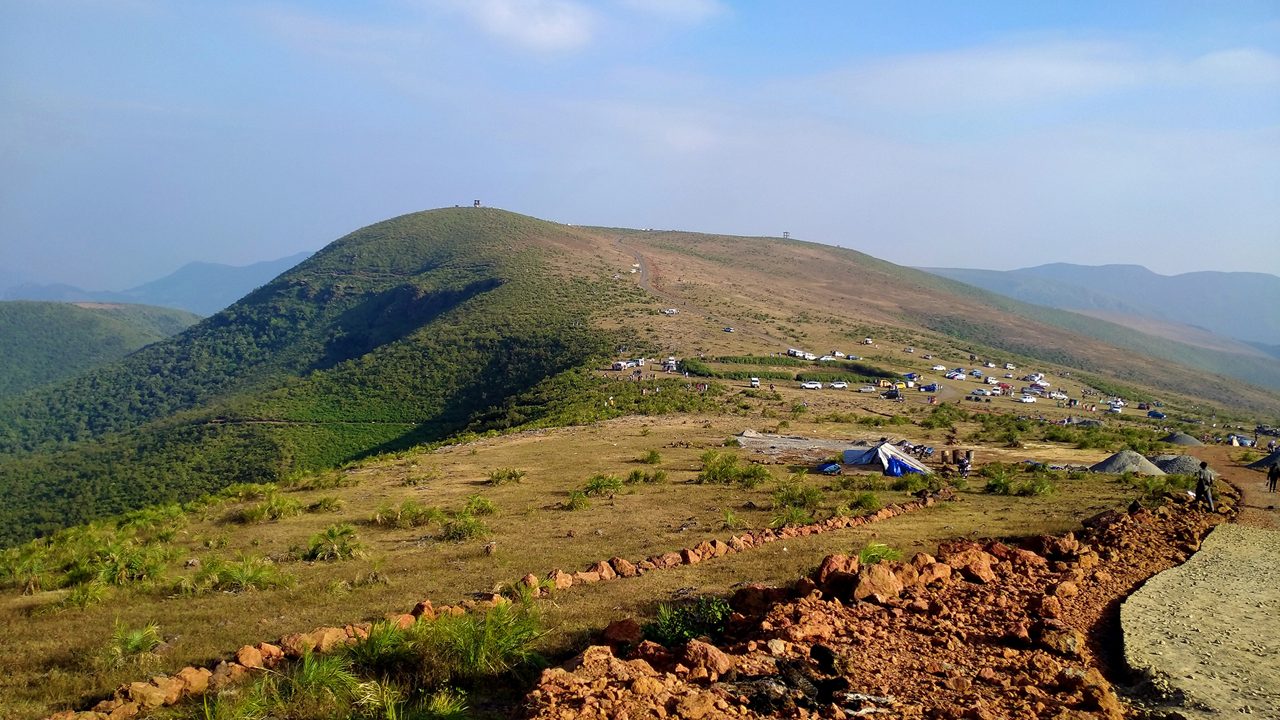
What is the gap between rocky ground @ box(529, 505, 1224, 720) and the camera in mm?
5727

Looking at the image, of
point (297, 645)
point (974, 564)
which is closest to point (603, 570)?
point (297, 645)

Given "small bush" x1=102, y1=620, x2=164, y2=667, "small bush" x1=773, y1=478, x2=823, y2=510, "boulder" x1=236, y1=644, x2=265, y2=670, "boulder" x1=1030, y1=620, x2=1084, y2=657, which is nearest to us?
"boulder" x1=236, y1=644, x2=265, y2=670

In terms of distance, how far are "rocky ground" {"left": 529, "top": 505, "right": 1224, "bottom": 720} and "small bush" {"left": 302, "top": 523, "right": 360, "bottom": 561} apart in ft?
24.5

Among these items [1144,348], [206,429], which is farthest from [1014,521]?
[1144,348]

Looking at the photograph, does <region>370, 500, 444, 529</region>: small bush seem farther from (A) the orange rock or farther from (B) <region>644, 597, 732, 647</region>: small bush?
(B) <region>644, 597, 732, 647</region>: small bush

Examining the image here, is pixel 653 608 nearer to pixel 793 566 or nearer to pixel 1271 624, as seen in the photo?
pixel 793 566

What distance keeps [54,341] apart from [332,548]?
148 metres

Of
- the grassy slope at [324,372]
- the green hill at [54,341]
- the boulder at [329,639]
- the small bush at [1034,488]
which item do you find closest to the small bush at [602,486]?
the small bush at [1034,488]

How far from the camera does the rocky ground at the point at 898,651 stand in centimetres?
573

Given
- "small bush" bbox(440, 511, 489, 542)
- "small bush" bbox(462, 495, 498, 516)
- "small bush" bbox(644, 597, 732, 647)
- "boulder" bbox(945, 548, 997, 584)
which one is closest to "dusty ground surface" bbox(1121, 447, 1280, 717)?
"boulder" bbox(945, 548, 997, 584)

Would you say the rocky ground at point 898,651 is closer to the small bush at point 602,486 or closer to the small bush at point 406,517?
the small bush at point 406,517

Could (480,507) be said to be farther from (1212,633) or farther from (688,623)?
(1212,633)

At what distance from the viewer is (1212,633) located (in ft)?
26.7

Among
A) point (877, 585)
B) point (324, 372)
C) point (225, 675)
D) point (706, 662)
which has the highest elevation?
point (706, 662)
